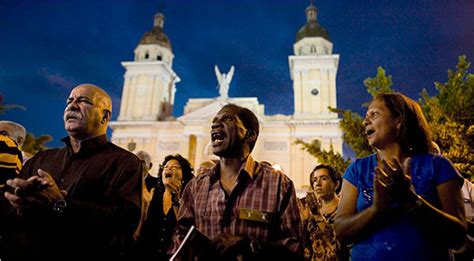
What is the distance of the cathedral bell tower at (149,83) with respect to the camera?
4059cm

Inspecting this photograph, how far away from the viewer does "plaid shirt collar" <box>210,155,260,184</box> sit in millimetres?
2764

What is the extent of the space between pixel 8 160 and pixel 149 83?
3972cm

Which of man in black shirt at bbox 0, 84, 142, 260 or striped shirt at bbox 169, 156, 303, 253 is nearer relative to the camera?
man in black shirt at bbox 0, 84, 142, 260

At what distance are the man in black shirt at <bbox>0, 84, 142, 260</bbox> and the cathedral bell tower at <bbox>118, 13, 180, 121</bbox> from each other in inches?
1470

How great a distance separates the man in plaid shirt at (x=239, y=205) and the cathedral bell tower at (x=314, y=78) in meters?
34.1

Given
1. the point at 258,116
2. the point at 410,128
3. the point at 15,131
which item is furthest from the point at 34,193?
the point at 258,116

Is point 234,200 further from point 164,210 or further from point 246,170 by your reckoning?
point 164,210

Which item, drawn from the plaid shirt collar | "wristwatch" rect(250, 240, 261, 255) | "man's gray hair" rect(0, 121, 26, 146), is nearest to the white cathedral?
"man's gray hair" rect(0, 121, 26, 146)

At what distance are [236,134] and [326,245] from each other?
74.5 inches

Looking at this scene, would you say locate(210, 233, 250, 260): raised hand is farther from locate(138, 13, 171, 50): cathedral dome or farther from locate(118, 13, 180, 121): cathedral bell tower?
locate(138, 13, 171, 50): cathedral dome

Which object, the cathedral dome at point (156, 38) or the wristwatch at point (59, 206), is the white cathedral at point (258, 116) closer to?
the cathedral dome at point (156, 38)

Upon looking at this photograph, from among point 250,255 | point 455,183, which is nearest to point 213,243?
point 250,255

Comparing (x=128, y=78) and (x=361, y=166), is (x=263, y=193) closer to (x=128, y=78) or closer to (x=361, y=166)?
(x=361, y=166)

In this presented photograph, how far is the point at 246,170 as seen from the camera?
2766 millimetres
